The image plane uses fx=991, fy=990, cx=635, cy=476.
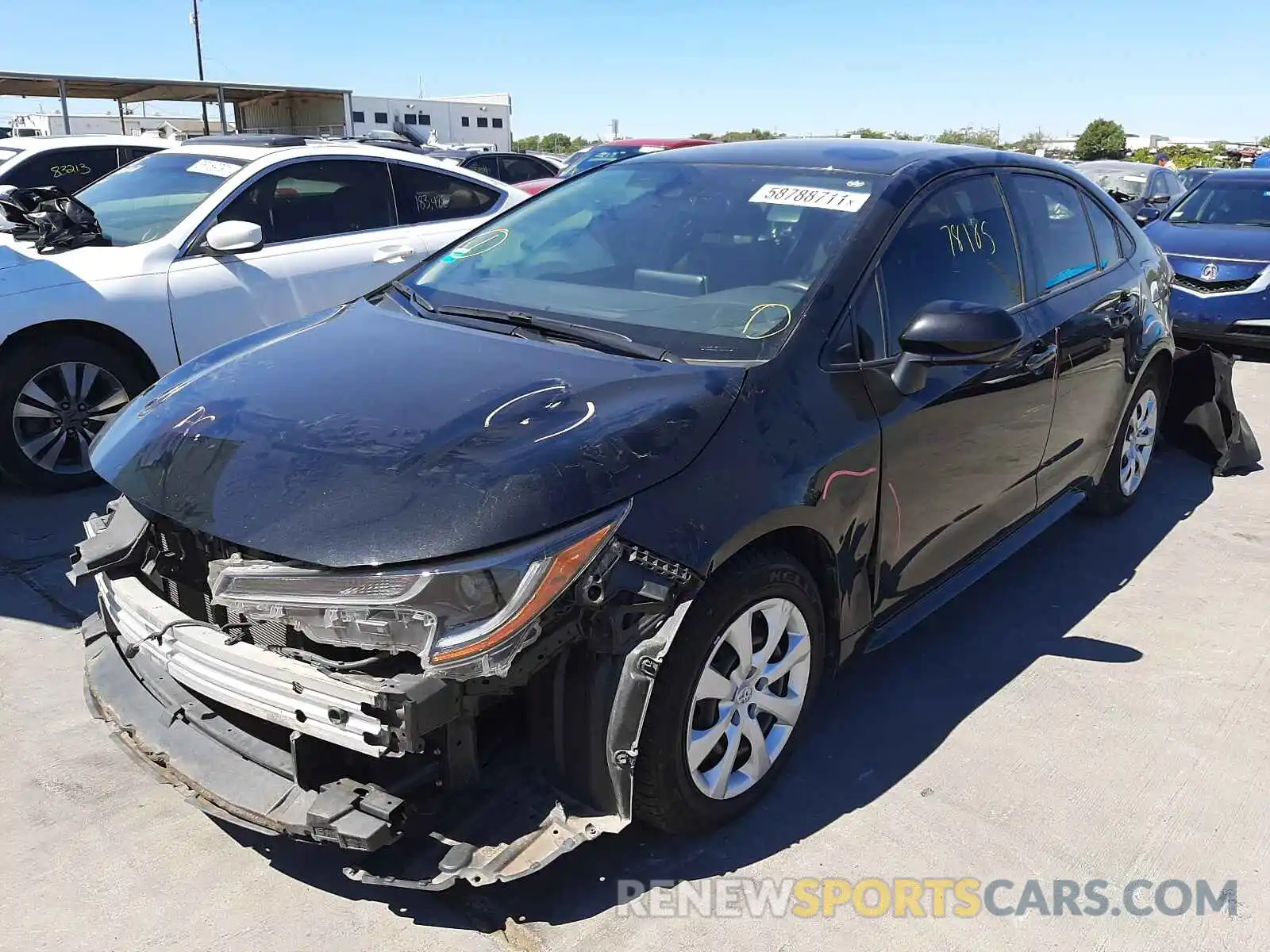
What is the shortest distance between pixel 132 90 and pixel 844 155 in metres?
24.4

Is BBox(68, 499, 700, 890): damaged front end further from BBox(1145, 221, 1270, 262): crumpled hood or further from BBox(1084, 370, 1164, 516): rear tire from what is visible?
BBox(1145, 221, 1270, 262): crumpled hood

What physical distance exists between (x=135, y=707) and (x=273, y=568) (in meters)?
0.69

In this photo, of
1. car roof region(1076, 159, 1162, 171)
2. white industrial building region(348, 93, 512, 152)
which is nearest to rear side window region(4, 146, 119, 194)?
car roof region(1076, 159, 1162, 171)

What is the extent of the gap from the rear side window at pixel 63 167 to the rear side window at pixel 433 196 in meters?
4.52

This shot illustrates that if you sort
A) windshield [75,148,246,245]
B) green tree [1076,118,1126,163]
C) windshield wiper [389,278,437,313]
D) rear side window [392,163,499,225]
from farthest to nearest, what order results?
1. green tree [1076,118,1126,163]
2. rear side window [392,163,499,225]
3. windshield [75,148,246,245]
4. windshield wiper [389,278,437,313]

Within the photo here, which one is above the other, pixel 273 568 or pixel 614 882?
pixel 273 568

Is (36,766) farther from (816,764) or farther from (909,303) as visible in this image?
(909,303)

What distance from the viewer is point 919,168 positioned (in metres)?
3.20

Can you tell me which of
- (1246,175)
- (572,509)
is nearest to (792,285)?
(572,509)

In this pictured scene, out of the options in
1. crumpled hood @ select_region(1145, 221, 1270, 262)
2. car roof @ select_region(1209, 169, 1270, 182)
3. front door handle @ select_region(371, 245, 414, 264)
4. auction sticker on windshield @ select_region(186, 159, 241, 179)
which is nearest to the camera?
auction sticker on windshield @ select_region(186, 159, 241, 179)

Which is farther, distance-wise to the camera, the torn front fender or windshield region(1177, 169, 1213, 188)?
windshield region(1177, 169, 1213, 188)

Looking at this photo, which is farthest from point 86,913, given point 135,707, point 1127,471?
point 1127,471

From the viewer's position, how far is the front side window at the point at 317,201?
5.47 meters

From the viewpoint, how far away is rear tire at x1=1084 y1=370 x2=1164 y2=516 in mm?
4582
